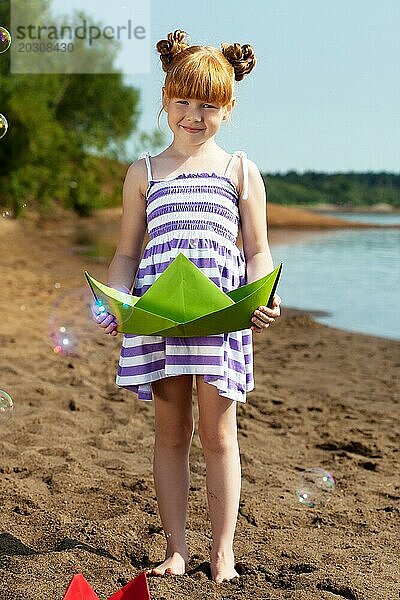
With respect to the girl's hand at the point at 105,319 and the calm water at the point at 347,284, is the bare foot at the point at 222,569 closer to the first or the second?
the girl's hand at the point at 105,319

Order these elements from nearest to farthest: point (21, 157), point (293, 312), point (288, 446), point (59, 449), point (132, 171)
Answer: point (132, 171) < point (59, 449) < point (288, 446) < point (293, 312) < point (21, 157)

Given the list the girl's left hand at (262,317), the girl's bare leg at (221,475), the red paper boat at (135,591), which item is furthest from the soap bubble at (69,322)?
the red paper boat at (135,591)

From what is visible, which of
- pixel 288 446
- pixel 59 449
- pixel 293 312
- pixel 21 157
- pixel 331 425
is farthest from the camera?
pixel 21 157

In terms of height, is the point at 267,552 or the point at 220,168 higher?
the point at 220,168

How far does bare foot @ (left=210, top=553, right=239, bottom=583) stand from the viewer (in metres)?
2.67

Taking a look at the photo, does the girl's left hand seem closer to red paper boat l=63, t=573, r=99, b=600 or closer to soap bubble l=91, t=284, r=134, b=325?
soap bubble l=91, t=284, r=134, b=325

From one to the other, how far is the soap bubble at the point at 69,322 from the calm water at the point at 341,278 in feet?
8.85

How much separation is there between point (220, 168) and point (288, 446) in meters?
2.11

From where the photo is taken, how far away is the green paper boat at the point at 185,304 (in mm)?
2408

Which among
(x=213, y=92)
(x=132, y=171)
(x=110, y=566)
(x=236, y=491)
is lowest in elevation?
(x=110, y=566)

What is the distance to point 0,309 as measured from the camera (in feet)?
28.2

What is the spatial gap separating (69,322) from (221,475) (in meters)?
5.65

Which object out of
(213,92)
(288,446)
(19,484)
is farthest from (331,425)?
(213,92)

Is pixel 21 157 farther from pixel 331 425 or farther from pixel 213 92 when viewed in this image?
pixel 213 92
